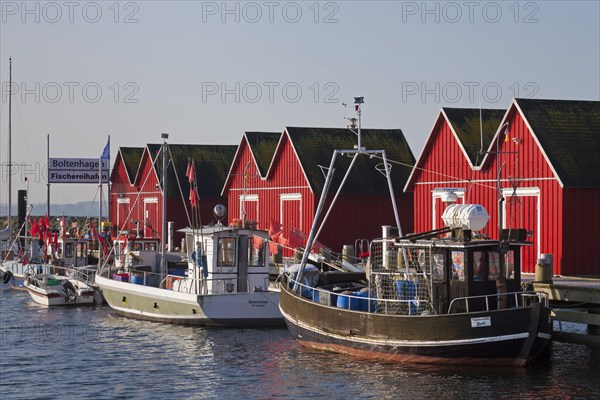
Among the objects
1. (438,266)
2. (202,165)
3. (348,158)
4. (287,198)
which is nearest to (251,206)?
(287,198)

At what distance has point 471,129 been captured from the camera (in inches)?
1853

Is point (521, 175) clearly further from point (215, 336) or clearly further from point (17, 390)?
point (17, 390)

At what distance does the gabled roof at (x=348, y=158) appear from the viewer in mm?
54344

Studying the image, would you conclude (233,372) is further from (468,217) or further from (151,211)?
(151,211)

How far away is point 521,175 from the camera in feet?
135

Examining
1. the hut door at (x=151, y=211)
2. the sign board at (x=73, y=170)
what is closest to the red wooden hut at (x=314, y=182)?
the hut door at (x=151, y=211)

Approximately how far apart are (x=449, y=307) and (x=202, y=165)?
43.6 meters

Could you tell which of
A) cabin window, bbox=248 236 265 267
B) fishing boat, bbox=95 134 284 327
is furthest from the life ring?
cabin window, bbox=248 236 265 267

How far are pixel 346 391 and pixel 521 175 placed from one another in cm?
1755

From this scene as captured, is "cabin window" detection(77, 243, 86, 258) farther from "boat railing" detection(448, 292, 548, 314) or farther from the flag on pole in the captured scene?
"boat railing" detection(448, 292, 548, 314)

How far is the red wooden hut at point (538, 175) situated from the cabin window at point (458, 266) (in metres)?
8.68

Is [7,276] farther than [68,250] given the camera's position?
Yes

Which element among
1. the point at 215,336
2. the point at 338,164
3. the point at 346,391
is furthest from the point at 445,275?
the point at 338,164

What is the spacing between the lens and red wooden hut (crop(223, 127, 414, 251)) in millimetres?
53781
